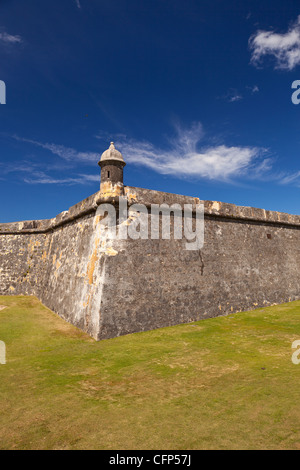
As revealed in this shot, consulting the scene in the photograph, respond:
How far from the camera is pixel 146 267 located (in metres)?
7.52

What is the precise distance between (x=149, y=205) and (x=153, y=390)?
503cm

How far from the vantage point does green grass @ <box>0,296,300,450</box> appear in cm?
282

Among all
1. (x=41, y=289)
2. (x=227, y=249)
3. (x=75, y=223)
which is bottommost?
(x=41, y=289)

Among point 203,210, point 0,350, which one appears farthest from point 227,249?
point 0,350

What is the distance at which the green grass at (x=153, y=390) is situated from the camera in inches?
111

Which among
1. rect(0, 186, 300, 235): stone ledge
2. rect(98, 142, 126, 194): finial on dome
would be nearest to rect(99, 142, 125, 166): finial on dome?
rect(98, 142, 126, 194): finial on dome
